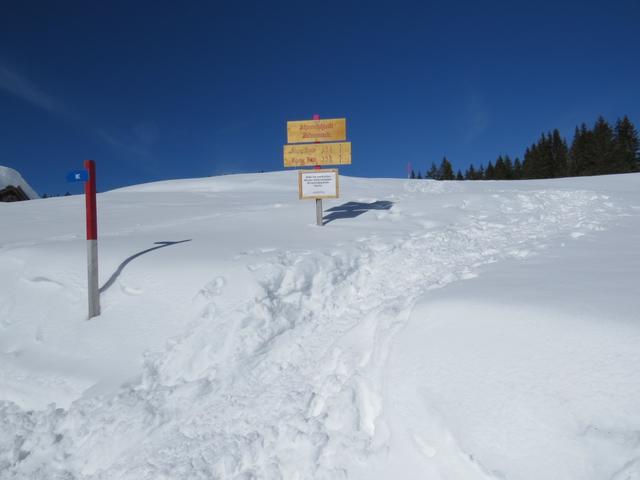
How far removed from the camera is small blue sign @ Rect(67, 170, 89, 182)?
376 cm

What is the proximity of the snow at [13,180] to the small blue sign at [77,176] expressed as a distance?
3246 cm

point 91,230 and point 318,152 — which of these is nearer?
point 91,230

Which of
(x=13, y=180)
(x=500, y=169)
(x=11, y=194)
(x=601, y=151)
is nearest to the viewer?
(x=11, y=194)

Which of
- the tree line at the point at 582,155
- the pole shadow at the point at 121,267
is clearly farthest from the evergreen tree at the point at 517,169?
the pole shadow at the point at 121,267

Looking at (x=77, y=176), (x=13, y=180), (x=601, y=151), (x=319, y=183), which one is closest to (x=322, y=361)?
(x=77, y=176)

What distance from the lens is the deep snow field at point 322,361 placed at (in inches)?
79.1

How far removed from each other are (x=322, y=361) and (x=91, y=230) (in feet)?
9.75

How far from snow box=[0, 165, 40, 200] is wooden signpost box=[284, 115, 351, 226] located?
Answer: 3161cm

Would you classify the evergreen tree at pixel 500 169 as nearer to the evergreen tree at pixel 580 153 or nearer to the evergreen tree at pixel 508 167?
the evergreen tree at pixel 508 167

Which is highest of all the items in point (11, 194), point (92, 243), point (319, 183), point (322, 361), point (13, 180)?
point (13, 180)

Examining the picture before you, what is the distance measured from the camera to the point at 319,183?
730 centimetres

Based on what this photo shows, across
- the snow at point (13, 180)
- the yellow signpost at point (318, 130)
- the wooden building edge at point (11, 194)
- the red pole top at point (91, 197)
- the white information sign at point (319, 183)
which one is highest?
the snow at point (13, 180)

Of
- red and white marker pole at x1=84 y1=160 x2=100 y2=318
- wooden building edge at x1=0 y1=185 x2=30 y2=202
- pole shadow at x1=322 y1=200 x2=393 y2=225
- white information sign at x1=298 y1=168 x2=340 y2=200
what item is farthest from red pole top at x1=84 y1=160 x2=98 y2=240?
wooden building edge at x1=0 y1=185 x2=30 y2=202

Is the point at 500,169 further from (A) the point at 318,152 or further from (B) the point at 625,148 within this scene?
(A) the point at 318,152
